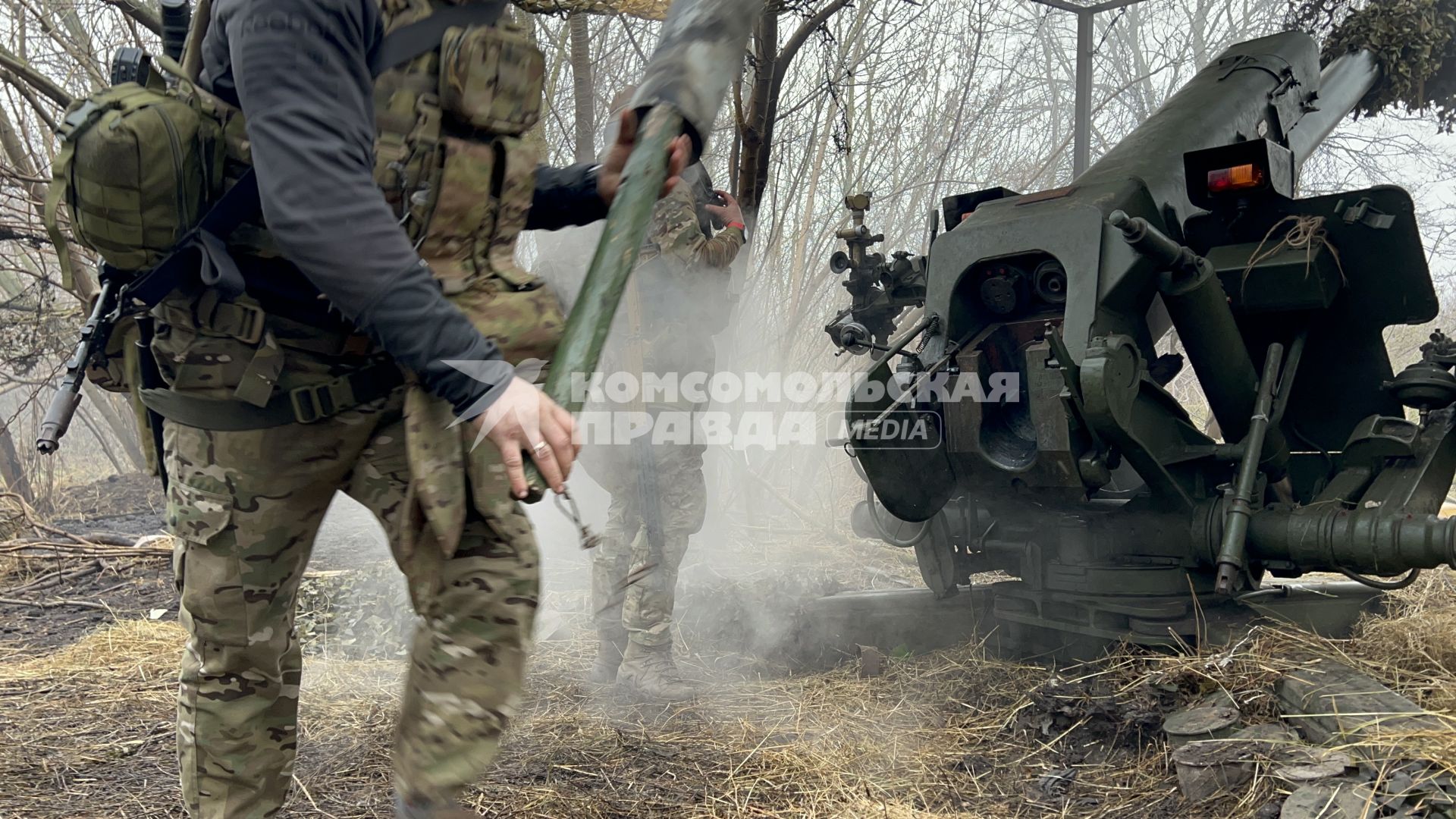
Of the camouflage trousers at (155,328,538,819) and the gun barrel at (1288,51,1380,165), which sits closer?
the camouflage trousers at (155,328,538,819)

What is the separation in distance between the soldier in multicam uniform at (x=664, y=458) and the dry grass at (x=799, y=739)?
0.99 ft

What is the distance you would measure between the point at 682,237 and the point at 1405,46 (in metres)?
3.63

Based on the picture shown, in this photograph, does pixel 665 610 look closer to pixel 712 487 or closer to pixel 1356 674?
pixel 1356 674

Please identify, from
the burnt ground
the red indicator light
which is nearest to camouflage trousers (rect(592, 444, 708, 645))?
the burnt ground

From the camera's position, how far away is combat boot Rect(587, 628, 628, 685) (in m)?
4.64

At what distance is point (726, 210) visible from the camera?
15.2ft

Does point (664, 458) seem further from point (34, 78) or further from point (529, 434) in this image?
point (34, 78)

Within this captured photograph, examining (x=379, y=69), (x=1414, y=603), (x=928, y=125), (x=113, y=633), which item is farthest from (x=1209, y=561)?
(x=928, y=125)

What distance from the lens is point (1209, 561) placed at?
12.2ft

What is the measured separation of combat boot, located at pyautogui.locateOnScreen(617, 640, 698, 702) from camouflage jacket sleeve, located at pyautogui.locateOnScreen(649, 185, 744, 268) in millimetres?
1619

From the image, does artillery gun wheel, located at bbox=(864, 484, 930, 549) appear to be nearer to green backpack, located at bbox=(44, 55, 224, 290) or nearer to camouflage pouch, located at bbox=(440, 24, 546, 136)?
camouflage pouch, located at bbox=(440, 24, 546, 136)

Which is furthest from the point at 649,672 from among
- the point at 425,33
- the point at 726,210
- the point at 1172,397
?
the point at 425,33

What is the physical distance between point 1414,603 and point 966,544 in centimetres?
181

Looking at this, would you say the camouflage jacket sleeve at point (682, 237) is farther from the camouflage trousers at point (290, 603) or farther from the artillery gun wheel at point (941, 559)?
the camouflage trousers at point (290, 603)
